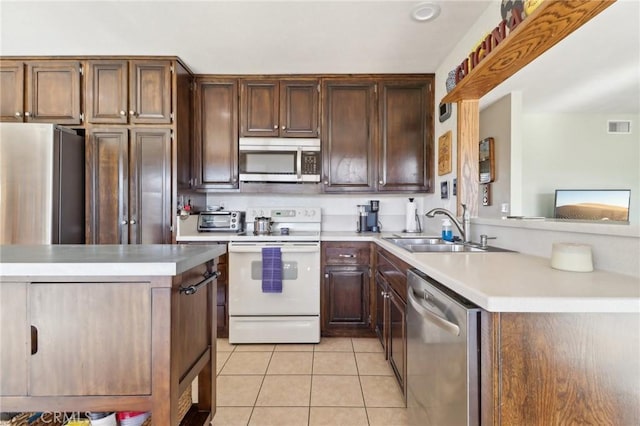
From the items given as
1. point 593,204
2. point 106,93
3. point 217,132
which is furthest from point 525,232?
point 106,93

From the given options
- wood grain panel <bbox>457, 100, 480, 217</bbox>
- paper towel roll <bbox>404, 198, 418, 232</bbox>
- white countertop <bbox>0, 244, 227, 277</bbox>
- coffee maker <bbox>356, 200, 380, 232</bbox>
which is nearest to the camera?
white countertop <bbox>0, 244, 227, 277</bbox>

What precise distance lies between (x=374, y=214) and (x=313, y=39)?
1671 millimetres

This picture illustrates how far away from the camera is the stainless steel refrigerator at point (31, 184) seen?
7.38 ft

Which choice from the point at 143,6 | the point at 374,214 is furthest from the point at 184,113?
the point at 374,214

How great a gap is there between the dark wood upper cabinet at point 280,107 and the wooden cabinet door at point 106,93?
39.3 inches

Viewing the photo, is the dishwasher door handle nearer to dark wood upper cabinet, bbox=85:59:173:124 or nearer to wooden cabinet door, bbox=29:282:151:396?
wooden cabinet door, bbox=29:282:151:396

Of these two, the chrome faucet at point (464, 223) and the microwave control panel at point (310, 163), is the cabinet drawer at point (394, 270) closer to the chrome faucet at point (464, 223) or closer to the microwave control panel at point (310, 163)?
the chrome faucet at point (464, 223)

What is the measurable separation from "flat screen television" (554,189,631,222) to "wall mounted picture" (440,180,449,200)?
111cm

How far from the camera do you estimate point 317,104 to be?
2.84 m

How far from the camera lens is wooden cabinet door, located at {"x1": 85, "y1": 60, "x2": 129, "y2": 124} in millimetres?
2545

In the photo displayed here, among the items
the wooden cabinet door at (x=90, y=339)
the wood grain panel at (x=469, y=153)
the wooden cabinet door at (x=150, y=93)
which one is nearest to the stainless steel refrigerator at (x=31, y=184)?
the wooden cabinet door at (x=150, y=93)

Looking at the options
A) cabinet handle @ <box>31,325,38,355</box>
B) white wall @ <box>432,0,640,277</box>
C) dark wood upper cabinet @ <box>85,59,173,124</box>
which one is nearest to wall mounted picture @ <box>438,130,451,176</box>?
white wall @ <box>432,0,640,277</box>

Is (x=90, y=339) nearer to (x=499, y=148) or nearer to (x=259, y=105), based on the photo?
(x=499, y=148)

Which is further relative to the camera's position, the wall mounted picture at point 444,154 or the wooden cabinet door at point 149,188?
the wooden cabinet door at point 149,188
